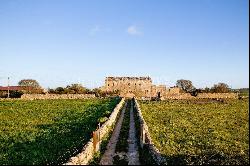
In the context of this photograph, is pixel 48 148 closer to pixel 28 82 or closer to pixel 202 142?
pixel 202 142

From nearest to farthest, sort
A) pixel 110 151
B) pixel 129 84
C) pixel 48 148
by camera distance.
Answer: pixel 110 151 → pixel 48 148 → pixel 129 84

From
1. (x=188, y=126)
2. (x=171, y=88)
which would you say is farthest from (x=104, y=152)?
(x=171, y=88)

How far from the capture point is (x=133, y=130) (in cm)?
2962

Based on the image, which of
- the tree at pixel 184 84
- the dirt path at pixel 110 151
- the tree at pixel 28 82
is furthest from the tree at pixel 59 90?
the dirt path at pixel 110 151

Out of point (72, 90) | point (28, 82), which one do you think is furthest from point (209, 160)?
point (28, 82)

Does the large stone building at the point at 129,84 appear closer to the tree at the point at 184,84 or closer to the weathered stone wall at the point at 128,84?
the weathered stone wall at the point at 128,84

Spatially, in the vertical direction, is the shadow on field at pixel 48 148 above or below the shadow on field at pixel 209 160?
below

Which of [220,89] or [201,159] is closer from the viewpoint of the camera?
[201,159]

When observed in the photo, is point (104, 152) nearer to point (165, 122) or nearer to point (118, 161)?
point (118, 161)

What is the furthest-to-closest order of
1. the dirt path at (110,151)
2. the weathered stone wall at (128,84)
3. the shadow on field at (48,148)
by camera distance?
the weathered stone wall at (128,84) → the shadow on field at (48,148) → the dirt path at (110,151)

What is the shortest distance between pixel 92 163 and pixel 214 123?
2048 cm

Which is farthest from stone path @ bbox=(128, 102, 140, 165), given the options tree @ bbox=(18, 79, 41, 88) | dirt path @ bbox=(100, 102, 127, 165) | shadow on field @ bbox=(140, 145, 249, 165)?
tree @ bbox=(18, 79, 41, 88)

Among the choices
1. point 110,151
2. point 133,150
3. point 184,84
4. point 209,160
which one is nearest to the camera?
point 209,160

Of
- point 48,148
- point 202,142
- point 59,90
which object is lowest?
point 48,148
